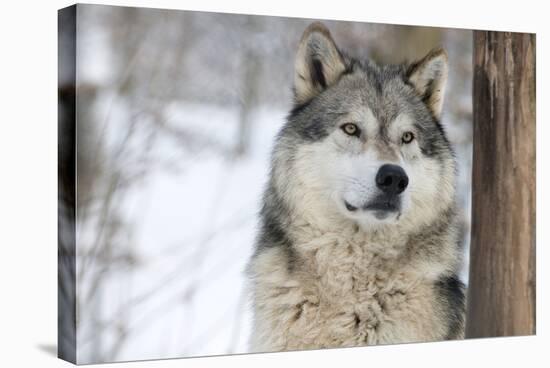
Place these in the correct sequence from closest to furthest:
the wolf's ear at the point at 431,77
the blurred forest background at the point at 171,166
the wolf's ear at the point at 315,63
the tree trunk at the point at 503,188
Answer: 1. the blurred forest background at the point at 171,166
2. the wolf's ear at the point at 315,63
3. the wolf's ear at the point at 431,77
4. the tree trunk at the point at 503,188

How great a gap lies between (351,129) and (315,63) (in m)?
0.49

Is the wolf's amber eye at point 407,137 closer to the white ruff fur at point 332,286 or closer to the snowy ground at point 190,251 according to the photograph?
the white ruff fur at point 332,286

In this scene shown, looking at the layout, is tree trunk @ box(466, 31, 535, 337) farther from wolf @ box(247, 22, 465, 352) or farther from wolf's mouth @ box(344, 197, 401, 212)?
wolf's mouth @ box(344, 197, 401, 212)

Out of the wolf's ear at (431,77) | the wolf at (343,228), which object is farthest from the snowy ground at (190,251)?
the wolf's ear at (431,77)

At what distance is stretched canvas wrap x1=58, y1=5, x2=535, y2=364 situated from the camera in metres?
4.83

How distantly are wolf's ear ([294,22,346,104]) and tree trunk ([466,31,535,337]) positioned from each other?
1.11 meters

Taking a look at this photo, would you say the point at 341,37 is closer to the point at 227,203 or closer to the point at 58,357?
the point at 227,203

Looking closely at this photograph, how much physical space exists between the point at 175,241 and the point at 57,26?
1382 mm

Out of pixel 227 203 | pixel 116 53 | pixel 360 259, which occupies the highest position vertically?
pixel 116 53

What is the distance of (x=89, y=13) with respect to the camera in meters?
4.77

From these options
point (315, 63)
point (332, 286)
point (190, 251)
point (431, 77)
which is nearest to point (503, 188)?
point (431, 77)

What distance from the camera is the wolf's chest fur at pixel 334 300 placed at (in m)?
→ 5.11

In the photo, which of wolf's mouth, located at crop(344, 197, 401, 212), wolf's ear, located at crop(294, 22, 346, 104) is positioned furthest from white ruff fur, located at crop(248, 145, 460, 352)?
wolf's ear, located at crop(294, 22, 346, 104)

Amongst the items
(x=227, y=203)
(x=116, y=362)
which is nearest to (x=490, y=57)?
(x=227, y=203)
